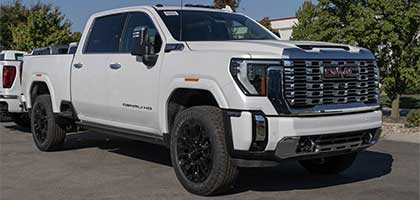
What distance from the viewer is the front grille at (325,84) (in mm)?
5379

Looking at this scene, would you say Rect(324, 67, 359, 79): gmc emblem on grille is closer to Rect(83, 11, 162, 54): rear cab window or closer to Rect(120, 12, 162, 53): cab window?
Rect(83, 11, 162, 54): rear cab window

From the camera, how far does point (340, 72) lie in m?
5.77

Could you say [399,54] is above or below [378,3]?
below

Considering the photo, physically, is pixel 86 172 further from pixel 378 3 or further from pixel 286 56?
pixel 378 3

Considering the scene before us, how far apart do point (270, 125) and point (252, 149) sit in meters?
0.28

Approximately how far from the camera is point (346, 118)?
18.8 feet

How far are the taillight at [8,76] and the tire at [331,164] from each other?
6.15m

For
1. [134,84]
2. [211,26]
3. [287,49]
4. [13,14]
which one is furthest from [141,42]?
[13,14]

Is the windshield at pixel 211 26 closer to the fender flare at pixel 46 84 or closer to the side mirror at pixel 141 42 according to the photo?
the side mirror at pixel 141 42

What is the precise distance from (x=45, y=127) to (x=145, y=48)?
126 inches

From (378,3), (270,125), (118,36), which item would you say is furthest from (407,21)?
(270,125)

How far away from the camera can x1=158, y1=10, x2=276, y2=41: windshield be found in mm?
6777

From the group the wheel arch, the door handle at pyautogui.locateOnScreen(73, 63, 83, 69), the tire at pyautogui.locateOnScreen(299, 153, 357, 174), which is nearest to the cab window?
the door handle at pyautogui.locateOnScreen(73, 63, 83, 69)

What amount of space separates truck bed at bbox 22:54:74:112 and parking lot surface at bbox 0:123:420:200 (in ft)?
3.08
